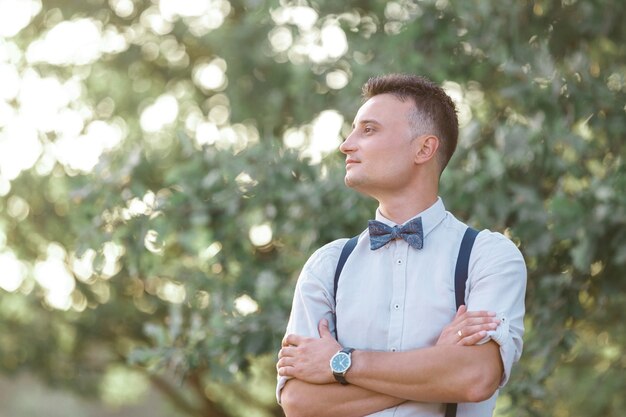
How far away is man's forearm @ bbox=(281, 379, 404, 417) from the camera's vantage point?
3.01m

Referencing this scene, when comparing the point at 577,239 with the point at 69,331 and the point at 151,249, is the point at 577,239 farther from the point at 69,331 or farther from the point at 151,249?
the point at 69,331

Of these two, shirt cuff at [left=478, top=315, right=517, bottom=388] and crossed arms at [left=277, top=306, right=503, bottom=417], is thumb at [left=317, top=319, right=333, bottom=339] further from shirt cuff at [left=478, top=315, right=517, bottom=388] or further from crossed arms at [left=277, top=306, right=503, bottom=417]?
shirt cuff at [left=478, top=315, right=517, bottom=388]

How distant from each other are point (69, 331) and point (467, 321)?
31.6ft

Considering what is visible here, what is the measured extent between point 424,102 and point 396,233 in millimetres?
407

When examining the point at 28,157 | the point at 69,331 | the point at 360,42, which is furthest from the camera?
the point at 69,331

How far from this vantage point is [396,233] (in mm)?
3133

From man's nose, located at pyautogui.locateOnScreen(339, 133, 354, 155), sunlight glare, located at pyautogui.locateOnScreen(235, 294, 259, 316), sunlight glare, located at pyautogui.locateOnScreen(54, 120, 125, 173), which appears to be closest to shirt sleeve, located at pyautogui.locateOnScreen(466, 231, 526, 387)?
man's nose, located at pyautogui.locateOnScreen(339, 133, 354, 155)

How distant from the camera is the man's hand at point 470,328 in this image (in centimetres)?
289

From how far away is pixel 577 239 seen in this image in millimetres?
5898

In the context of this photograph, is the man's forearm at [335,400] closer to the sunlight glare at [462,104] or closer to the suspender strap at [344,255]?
the suspender strap at [344,255]

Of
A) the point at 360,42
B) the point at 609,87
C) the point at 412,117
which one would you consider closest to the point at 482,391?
the point at 412,117

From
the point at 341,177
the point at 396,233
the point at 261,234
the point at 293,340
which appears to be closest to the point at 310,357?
the point at 293,340

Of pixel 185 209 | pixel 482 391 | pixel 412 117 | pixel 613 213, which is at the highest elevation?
pixel 185 209

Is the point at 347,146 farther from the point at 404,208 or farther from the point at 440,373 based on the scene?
the point at 440,373
